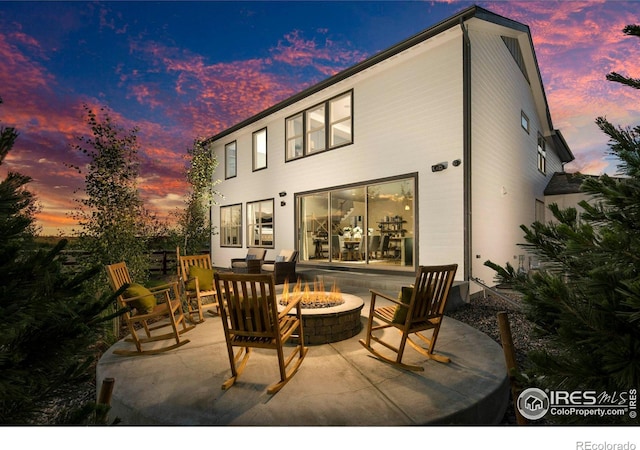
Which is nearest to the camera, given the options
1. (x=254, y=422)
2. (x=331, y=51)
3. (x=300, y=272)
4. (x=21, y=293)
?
(x=21, y=293)

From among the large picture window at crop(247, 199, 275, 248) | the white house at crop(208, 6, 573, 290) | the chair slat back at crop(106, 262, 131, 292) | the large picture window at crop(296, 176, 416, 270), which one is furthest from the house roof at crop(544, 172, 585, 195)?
the chair slat back at crop(106, 262, 131, 292)

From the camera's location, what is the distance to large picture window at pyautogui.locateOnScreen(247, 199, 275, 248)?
1055 centimetres

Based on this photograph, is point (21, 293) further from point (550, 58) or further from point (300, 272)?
point (300, 272)

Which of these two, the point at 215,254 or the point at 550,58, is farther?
the point at 215,254

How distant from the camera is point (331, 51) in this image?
10.4ft

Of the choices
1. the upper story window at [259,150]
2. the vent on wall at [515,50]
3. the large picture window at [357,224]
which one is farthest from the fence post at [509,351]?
the upper story window at [259,150]

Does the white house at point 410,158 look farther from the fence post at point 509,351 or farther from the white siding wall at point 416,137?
the fence post at point 509,351

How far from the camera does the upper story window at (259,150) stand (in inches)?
439

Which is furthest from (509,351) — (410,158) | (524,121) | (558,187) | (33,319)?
(558,187)

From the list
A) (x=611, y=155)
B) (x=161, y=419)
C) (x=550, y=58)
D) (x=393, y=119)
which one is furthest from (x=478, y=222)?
(x=161, y=419)

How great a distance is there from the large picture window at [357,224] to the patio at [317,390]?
4.97 meters

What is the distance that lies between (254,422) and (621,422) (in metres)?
1.81

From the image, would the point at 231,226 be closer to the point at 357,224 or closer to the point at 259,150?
the point at 259,150

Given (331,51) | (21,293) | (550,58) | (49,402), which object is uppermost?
(331,51)
